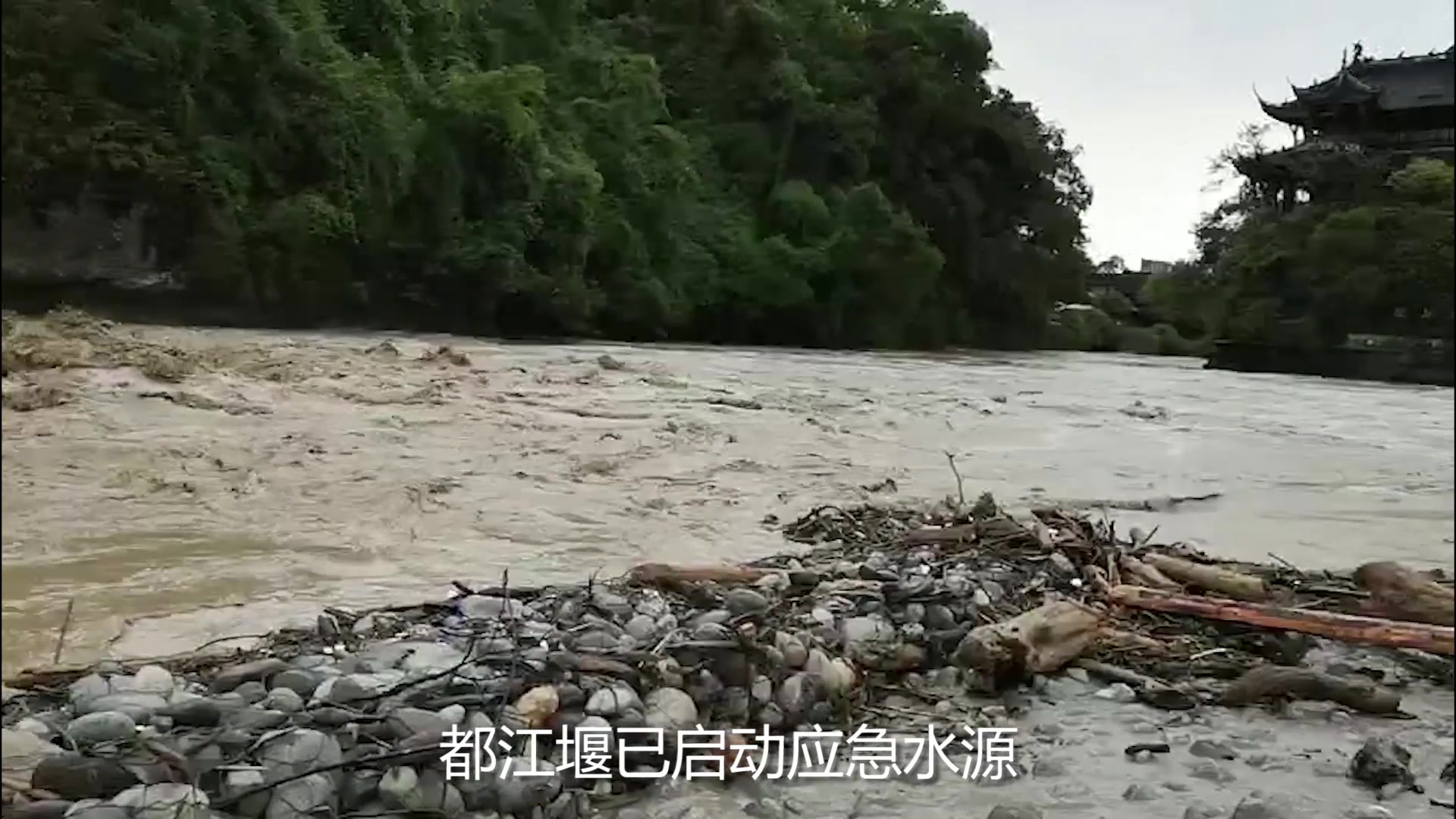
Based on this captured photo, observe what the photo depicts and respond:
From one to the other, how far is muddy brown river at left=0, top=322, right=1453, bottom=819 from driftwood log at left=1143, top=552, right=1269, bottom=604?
135mm

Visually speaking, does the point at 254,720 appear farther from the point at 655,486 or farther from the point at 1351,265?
the point at 655,486

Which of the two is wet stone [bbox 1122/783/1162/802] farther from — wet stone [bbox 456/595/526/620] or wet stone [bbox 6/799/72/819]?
wet stone [bbox 6/799/72/819]

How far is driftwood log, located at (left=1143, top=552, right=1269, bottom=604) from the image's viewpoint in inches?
101

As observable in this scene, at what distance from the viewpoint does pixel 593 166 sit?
15.6 m

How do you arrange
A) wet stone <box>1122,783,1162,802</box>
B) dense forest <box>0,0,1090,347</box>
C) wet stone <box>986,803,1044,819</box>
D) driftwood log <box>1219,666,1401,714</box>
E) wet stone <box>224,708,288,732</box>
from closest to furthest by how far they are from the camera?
wet stone <box>224,708,288,732</box> < wet stone <box>986,803,1044,819</box> < wet stone <box>1122,783,1162,802</box> < driftwood log <box>1219,666,1401,714</box> < dense forest <box>0,0,1090,347</box>

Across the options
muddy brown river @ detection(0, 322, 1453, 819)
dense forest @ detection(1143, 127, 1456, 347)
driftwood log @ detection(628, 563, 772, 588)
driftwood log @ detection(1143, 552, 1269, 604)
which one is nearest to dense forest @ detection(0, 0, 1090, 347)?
muddy brown river @ detection(0, 322, 1453, 819)

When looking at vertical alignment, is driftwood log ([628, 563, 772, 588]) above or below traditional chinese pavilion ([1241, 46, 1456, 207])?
below

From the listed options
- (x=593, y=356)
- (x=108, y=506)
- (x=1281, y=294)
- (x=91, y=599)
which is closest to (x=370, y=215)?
(x=593, y=356)

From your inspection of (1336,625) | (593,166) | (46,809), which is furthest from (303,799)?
(593,166)

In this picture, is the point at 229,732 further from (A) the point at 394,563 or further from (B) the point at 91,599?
(A) the point at 394,563

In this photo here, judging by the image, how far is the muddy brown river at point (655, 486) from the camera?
1821mm

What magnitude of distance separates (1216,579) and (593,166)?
44.8ft

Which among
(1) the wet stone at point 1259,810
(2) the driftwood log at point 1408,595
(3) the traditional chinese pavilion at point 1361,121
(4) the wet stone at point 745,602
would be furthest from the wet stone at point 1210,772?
(3) the traditional chinese pavilion at point 1361,121

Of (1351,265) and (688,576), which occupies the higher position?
(1351,265)
